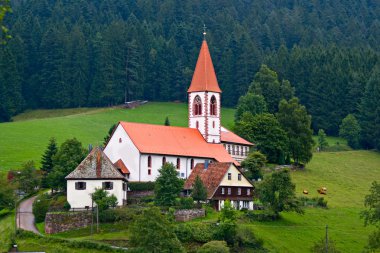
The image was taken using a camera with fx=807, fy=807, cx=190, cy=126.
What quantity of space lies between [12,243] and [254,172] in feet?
114

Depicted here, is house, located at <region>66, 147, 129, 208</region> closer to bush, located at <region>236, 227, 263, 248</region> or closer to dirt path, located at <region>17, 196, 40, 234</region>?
dirt path, located at <region>17, 196, 40, 234</region>

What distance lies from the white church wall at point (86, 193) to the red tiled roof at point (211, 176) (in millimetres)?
7947

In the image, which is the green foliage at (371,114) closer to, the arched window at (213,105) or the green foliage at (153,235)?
the arched window at (213,105)

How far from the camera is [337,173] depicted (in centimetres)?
10206

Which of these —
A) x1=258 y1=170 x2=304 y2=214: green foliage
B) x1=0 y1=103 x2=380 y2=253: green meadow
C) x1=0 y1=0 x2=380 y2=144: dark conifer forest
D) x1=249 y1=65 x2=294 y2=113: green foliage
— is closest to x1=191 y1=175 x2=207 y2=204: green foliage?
x1=0 y1=103 x2=380 y2=253: green meadow

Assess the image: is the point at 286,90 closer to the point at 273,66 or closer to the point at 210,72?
the point at 273,66

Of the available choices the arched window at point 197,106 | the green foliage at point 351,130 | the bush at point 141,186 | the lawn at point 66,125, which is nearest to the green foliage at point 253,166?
the arched window at point 197,106

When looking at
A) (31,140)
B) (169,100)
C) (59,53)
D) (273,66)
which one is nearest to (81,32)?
(59,53)

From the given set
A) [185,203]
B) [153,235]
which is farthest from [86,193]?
[153,235]

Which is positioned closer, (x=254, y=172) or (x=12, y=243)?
(x=12, y=243)

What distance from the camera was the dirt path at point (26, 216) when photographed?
229ft

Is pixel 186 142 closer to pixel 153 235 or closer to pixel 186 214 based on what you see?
pixel 186 214

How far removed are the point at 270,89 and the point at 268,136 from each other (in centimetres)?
2752

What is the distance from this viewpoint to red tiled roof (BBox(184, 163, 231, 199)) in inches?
3041
